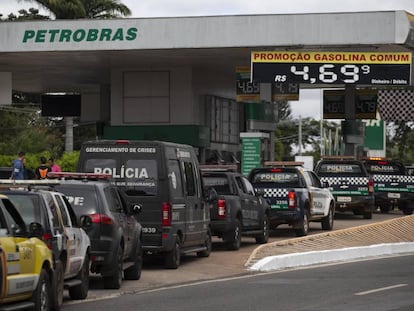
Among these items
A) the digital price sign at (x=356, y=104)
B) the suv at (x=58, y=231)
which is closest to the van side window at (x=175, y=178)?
the suv at (x=58, y=231)

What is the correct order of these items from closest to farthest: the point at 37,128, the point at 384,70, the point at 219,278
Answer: the point at 219,278
the point at 384,70
the point at 37,128

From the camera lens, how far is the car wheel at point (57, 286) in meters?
13.6

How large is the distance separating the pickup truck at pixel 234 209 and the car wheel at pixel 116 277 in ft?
24.8

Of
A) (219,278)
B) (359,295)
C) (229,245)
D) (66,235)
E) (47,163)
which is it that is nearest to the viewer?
(66,235)

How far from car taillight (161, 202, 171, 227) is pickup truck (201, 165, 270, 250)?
4.72m

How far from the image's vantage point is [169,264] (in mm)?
20656

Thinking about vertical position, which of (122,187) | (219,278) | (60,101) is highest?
(60,101)

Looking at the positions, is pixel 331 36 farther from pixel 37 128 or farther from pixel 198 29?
pixel 37 128

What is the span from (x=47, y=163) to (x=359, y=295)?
1829 cm

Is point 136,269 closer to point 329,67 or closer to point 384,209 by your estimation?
point 329,67

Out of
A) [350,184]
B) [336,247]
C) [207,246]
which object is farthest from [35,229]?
[350,184]

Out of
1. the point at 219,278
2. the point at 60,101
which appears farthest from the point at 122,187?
the point at 60,101

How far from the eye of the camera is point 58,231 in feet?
46.7

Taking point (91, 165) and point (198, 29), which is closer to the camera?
point (91, 165)
